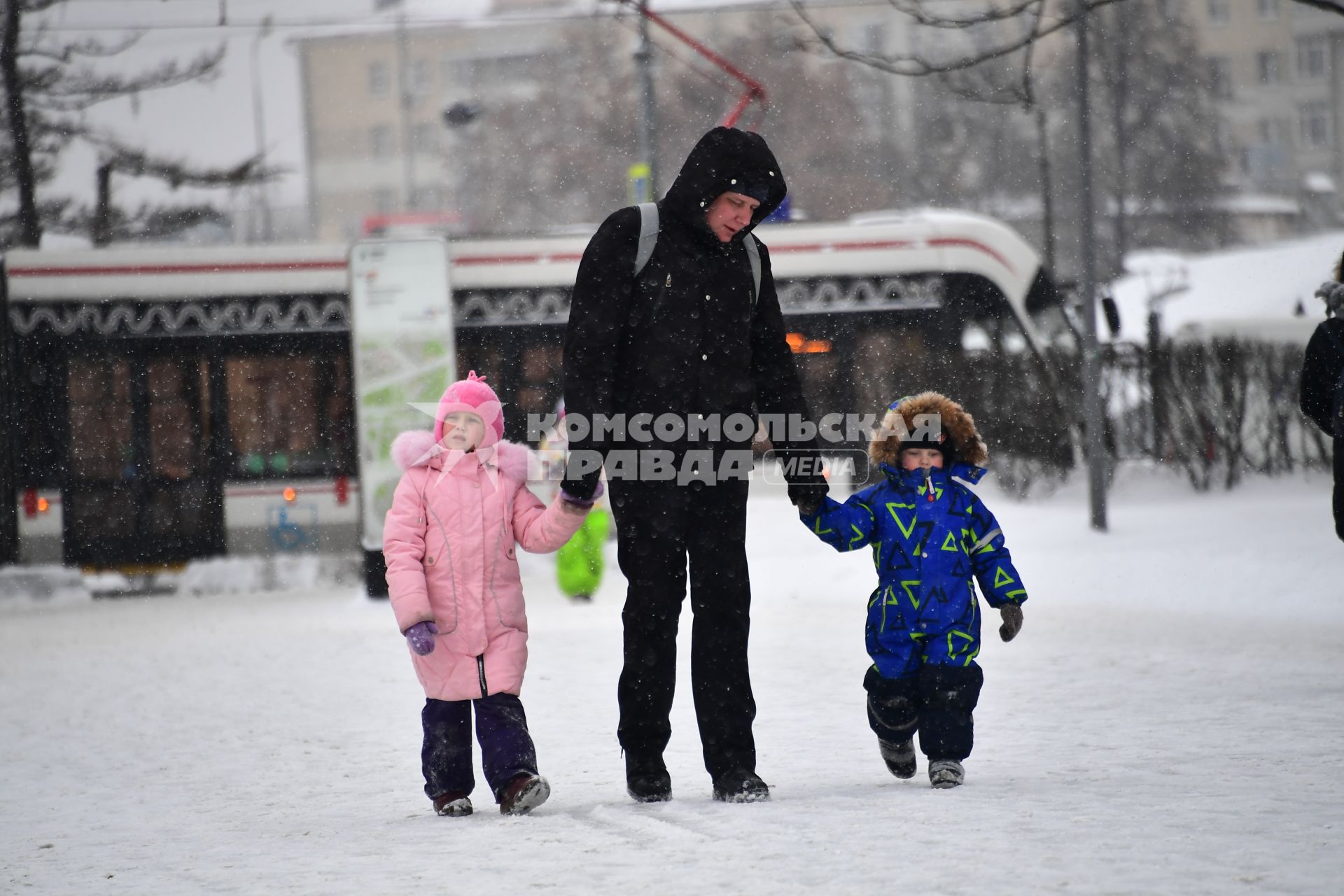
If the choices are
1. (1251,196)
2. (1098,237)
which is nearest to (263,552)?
(1098,237)

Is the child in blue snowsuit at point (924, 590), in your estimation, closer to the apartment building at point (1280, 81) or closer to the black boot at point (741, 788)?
the black boot at point (741, 788)

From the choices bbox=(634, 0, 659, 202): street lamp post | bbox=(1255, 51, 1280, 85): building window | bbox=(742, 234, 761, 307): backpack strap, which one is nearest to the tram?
bbox=(634, 0, 659, 202): street lamp post

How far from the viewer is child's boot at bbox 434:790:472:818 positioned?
5230 mm

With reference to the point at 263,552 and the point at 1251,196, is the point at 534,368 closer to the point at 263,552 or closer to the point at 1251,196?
the point at 263,552

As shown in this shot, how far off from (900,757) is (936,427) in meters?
1.05

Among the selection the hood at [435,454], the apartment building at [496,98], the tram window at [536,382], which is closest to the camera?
the hood at [435,454]

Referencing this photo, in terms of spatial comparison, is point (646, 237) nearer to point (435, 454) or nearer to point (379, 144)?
point (435, 454)

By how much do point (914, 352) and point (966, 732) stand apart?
12834mm

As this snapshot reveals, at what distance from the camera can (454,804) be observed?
5.22 metres

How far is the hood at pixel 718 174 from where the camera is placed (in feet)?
16.6

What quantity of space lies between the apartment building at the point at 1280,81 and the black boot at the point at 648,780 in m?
60.4

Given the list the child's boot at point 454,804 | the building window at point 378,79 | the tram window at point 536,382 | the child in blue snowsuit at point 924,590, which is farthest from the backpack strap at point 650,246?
the building window at point 378,79

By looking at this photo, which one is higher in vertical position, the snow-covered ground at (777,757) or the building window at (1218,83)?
the building window at (1218,83)

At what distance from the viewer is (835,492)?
54.9ft
